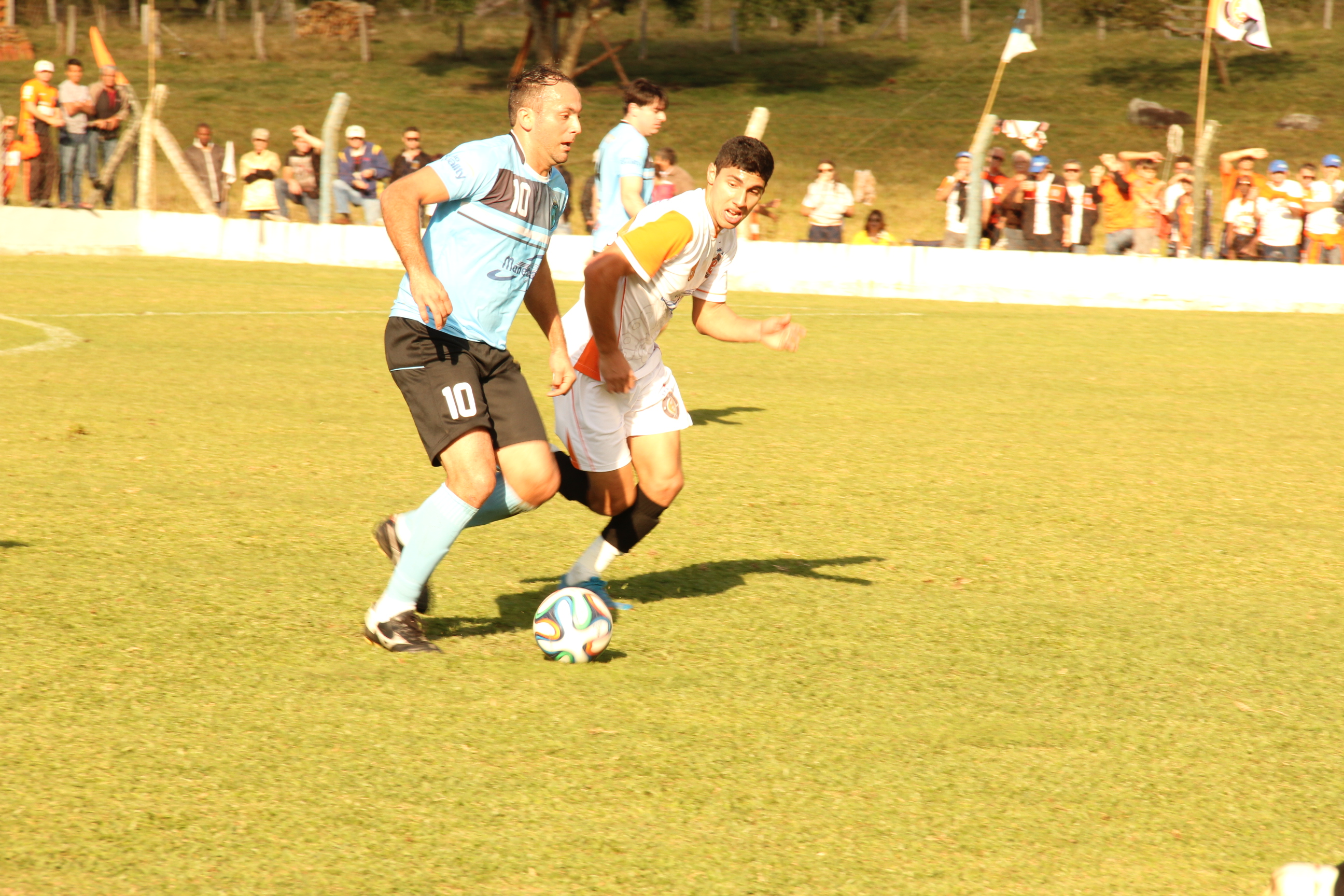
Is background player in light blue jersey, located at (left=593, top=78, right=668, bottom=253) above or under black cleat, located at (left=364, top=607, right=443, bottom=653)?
above

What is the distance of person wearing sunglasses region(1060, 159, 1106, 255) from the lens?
19.0 metres

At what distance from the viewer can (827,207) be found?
810 inches

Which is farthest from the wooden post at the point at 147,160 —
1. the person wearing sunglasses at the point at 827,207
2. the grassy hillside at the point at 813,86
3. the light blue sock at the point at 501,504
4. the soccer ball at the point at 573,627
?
the soccer ball at the point at 573,627

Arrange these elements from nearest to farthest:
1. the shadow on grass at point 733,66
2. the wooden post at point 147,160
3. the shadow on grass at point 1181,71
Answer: the wooden post at point 147,160, the shadow on grass at point 1181,71, the shadow on grass at point 733,66

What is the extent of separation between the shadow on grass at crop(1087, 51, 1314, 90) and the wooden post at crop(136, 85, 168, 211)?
33.6m

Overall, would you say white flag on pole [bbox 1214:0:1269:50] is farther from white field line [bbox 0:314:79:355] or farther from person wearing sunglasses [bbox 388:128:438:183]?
white field line [bbox 0:314:79:355]

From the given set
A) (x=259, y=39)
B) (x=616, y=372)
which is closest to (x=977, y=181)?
(x=616, y=372)

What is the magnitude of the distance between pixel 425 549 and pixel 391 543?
48 centimetres

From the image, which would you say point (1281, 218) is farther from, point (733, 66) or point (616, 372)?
point (733, 66)

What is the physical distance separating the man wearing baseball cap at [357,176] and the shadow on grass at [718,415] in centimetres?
1225

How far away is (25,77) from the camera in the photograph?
49312 millimetres

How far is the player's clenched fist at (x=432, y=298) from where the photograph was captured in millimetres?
4391

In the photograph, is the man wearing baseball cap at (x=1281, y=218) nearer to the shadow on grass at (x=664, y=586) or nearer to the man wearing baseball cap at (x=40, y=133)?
the shadow on grass at (x=664, y=586)

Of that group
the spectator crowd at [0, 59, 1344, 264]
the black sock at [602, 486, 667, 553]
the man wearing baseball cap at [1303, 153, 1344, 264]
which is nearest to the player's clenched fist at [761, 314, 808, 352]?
the black sock at [602, 486, 667, 553]
